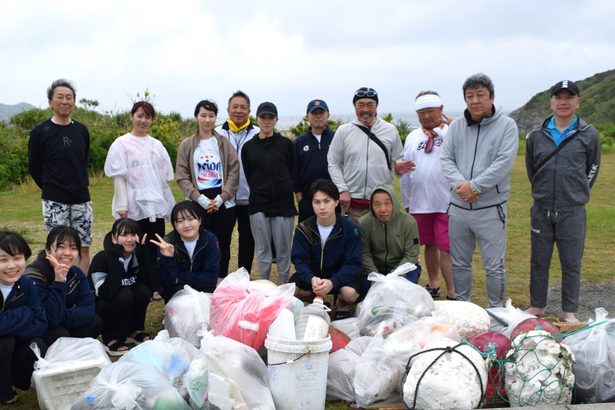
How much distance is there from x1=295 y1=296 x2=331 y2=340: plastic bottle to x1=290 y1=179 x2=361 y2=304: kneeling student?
0.98 metres

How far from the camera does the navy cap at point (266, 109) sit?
5.80m

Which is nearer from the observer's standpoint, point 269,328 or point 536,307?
point 269,328

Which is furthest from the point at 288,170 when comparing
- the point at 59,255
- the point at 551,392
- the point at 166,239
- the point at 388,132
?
the point at 551,392

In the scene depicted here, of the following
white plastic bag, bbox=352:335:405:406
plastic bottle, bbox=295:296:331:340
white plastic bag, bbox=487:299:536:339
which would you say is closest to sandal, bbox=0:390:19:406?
plastic bottle, bbox=295:296:331:340

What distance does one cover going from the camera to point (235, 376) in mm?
3564

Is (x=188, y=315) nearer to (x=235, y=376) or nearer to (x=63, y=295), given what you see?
(x=63, y=295)

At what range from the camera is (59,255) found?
432cm

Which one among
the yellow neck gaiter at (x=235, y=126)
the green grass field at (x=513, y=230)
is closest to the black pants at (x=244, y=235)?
the yellow neck gaiter at (x=235, y=126)

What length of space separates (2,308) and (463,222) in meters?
3.58

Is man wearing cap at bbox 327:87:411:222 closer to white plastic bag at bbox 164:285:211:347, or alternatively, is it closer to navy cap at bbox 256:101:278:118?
navy cap at bbox 256:101:278:118

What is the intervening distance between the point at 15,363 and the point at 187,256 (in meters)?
1.58

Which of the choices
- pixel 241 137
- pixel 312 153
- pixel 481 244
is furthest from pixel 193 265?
pixel 481 244

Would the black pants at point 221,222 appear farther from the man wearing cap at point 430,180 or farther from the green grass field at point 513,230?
the man wearing cap at point 430,180

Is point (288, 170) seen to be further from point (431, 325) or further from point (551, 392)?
point (551, 392)
